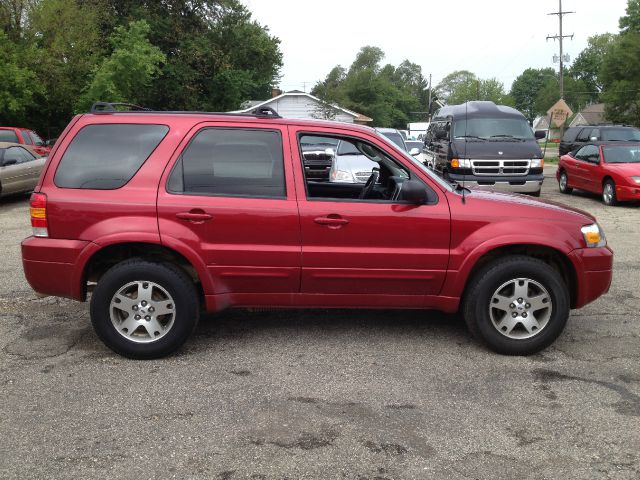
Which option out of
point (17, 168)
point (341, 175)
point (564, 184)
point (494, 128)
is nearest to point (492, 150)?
point (494, 128)

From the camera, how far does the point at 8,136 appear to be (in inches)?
696

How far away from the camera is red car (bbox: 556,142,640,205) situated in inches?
538

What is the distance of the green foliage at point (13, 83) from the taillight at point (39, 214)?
19.4 m

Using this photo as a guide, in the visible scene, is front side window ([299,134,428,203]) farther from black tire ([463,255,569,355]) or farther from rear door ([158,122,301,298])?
black tire ([463,255,569,355])

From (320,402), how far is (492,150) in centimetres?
1033

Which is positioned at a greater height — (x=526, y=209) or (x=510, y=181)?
(x=526, y=209)

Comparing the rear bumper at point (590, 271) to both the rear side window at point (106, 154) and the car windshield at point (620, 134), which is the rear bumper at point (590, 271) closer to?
the rear side window at point (106, 154)

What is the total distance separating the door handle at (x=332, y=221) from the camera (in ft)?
15.2

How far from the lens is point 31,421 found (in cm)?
373

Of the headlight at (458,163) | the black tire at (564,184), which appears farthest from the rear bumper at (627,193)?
the headlight at (458,163)

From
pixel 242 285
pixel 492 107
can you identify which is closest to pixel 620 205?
pixel 492 107

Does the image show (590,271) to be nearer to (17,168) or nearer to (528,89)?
(17,168)

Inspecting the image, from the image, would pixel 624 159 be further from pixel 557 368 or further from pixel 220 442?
pixel 220 442

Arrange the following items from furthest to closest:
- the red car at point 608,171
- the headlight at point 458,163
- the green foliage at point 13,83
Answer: the green foliage at point 13,83
the red car at point 608,171
the headlight at point 458,163
